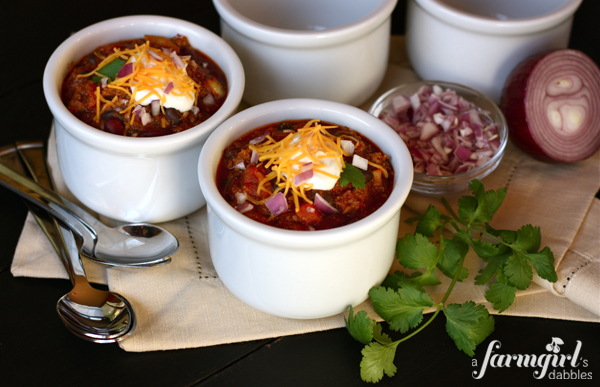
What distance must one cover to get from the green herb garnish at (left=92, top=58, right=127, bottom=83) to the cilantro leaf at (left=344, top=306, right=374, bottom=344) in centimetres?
98

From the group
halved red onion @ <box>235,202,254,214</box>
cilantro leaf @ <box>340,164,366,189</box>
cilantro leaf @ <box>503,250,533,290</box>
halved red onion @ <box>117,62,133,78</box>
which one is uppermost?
halved red onion @ <box>117,62,133,78</box>

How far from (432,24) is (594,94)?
23.0 inches

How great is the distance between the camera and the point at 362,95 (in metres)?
2.20

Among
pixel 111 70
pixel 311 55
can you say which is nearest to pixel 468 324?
pixel 311 55

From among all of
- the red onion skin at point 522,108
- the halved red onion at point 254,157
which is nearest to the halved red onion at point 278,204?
the halved red onion at point 254,157

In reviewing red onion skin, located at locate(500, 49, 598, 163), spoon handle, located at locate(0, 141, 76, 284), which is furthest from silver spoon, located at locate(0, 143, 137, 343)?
red onion skin, located at locate(500, 49, 598, 163)

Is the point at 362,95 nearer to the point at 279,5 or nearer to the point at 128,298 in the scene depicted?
the point at 279,5

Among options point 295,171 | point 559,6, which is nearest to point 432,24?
point 559,6

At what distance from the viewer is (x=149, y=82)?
175cm

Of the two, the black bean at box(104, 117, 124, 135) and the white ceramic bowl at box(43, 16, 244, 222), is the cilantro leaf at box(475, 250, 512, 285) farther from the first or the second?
the black bean at box(104, 117, 124, 135)

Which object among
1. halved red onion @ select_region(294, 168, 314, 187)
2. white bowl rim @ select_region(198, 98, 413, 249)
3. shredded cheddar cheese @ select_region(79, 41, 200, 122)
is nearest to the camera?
white bowl rim @ select_region(198, 98, 413, 249)

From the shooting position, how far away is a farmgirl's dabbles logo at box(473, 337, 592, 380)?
1.57 metres

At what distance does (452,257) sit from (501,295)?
0.16 m

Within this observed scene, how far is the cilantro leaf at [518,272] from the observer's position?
1.64m
